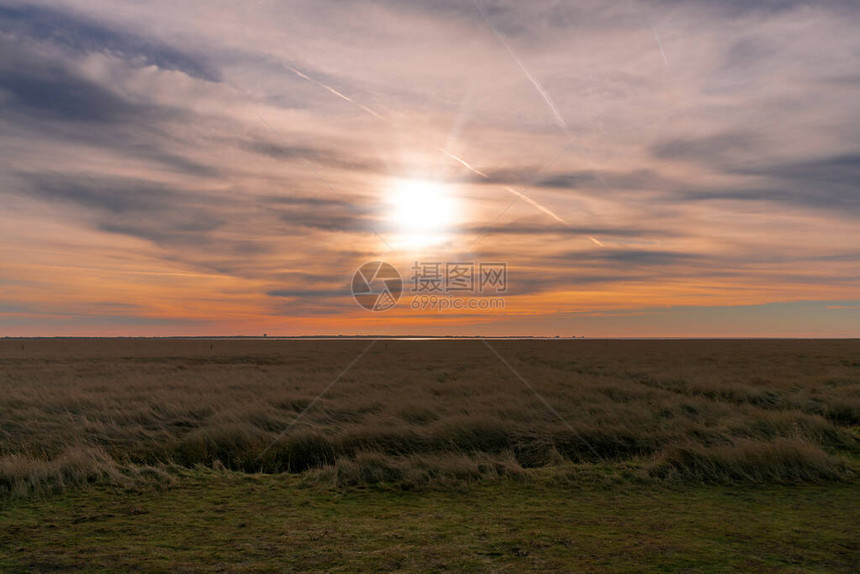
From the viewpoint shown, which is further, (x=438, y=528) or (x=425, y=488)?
(x=425, y=488)

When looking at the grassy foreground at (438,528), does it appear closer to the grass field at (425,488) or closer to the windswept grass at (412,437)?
the grass field at (425,488)

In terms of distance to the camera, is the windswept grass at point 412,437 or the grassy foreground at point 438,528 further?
the windswept grass at point 412,437

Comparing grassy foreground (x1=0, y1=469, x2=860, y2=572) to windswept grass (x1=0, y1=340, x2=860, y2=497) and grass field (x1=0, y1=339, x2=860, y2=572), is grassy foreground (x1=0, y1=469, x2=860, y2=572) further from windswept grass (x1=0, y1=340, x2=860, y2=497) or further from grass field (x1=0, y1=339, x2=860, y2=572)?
windswept grass (x1=0, y1=340, x2=860, y2=497)

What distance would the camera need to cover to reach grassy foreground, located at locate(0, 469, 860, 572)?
18.1 feet

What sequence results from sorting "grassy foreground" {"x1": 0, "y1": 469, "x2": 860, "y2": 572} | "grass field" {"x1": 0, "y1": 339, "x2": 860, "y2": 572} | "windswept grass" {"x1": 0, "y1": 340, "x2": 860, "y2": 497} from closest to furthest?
1. "grassy foreground" {"x1": 0, "y1": 469, "x2": 860, "y2": 572}
2. "grass field" {"x1": 0, "y1": 339, "x2": 860, "y2": 572}
3. "windswept grass" {"x1": 0, "y1": 340, "x2": 860, "y2": 497}

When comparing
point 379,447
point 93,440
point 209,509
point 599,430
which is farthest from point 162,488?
point 599,430

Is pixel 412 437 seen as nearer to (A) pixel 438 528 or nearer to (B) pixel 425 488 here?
(B) pixel 425 488

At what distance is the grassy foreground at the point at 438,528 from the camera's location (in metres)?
5.53

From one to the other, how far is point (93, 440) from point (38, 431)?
6.42 ft

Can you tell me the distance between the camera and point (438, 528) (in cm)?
669

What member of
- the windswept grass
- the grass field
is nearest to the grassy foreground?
the grass field

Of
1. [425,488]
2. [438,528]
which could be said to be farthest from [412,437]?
[438,528]

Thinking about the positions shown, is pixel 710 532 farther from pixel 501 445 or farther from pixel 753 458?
pixel 501 445

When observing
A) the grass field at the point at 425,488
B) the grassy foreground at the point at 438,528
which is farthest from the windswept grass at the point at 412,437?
the grassy foreground at the point at 438,528
